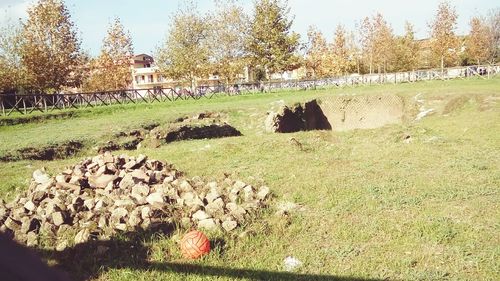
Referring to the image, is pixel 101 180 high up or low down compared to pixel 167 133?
down

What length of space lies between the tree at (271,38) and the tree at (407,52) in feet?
56.5

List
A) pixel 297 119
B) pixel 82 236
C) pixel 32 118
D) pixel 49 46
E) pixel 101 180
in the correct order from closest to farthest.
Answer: pixel 82 236
pixel 101 180
pixel 297 119
pixel 32 118
pixel 49 46

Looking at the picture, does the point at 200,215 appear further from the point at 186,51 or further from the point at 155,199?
the point at 186,51

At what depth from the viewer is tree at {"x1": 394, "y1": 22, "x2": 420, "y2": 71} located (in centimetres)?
4806

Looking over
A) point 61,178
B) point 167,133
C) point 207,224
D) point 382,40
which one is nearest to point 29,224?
point 61,178

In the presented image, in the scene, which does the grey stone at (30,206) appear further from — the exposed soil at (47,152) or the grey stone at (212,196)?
the exposed soil at (47,152)

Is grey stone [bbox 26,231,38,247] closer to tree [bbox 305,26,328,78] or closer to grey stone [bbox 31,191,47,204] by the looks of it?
grey stone [bbox 31,191,47,204]

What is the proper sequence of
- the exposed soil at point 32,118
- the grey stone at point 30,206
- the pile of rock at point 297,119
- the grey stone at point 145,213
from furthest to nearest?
1. the exposed soil at point 32,118
2. the pile of rock at point 297,119
3. the grey stone at point 30,206
4. the grey stone at point 145,213

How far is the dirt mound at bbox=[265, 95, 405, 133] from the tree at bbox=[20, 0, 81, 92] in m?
23.9

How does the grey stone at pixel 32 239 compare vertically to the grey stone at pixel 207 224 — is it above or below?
above

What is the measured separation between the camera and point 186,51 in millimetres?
40906

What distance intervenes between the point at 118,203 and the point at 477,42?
56.2m

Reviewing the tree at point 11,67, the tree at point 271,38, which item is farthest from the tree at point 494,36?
the tree at point 11,67

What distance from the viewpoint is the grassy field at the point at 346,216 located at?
442cm
